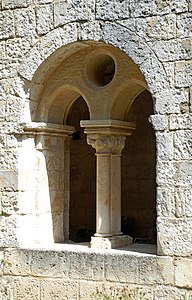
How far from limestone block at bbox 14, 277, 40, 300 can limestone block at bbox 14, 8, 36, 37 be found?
8.05 ft

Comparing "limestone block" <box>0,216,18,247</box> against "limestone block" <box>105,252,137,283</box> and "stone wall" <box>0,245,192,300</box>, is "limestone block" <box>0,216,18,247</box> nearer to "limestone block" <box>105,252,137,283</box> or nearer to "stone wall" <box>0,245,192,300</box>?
"stone wall" <box>0,245,192,300</box>

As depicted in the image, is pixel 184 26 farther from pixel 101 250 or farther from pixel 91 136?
pixel 101 250

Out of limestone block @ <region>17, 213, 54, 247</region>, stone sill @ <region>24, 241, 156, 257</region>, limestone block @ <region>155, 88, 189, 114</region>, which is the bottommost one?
stone sill @ <region>24, 241, 156, 257</region>

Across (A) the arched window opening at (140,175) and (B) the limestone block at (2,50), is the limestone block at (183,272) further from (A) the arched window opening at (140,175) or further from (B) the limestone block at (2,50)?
(A) the arched window opening at (140,175)

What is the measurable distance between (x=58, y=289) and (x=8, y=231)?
78 centimetres

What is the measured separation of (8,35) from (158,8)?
5.38ft

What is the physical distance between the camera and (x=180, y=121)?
221 inches

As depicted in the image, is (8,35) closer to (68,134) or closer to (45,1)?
(45,1)

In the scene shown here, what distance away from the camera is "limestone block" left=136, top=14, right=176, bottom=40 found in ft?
18.7

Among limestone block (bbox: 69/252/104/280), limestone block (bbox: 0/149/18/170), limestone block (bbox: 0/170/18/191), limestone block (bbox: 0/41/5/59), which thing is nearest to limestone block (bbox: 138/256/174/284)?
limestone block (bbox: 69/252/104/280)

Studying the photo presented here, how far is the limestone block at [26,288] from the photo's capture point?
20.5 feet

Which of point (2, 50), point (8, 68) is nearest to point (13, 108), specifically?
point (8, 68)

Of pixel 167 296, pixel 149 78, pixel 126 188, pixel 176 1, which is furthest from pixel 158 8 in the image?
pixel 126 188

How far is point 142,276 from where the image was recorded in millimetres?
5738
